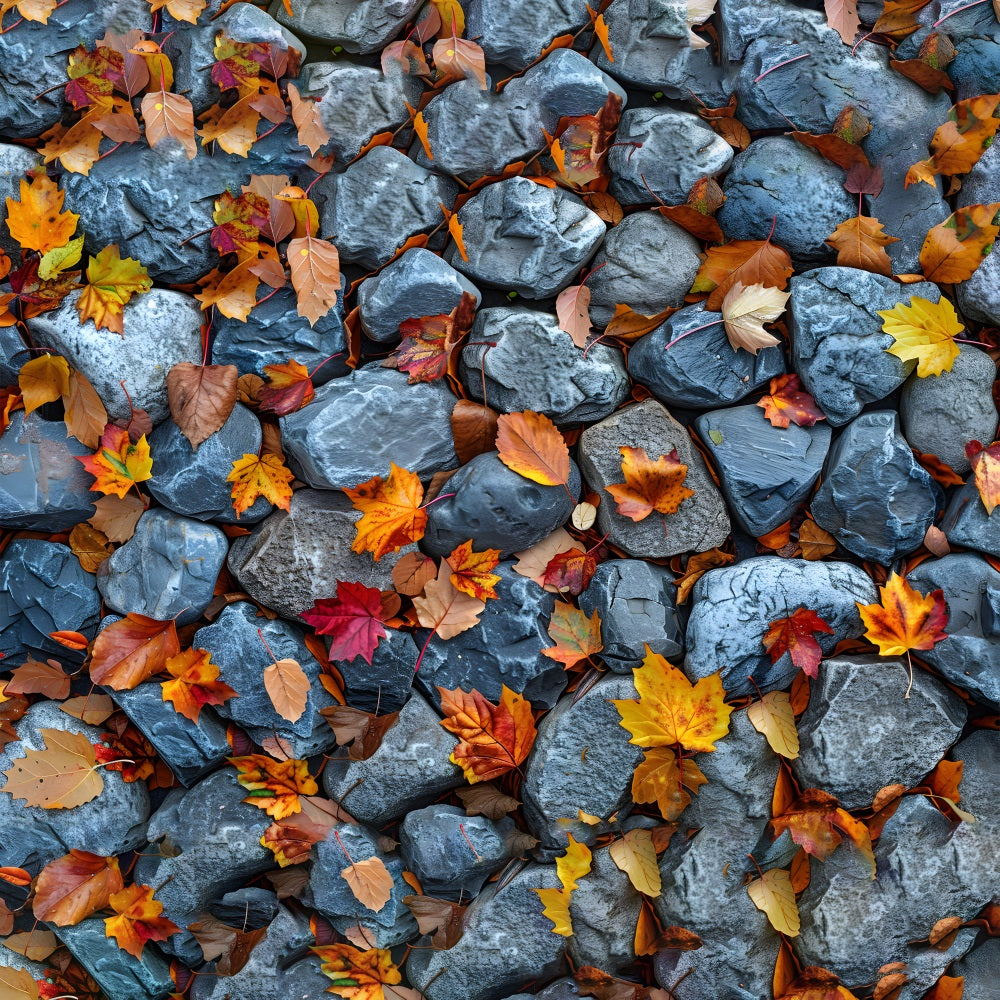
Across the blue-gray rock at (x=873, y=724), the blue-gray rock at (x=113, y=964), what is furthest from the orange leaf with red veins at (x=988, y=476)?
the blue-gray rock at (x=113, y=964)

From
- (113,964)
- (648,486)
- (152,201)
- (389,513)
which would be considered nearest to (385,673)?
(389,513)

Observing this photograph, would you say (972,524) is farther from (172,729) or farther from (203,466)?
(172,729)

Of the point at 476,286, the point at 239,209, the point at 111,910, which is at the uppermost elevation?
the point at 239,209

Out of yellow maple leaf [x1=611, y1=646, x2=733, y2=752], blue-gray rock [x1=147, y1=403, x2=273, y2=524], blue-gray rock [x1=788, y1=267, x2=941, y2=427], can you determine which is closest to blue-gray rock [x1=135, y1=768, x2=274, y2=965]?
blue-gray rock [x1=147, y1=403, x2=273, y2=524]

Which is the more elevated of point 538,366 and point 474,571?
point 538,366

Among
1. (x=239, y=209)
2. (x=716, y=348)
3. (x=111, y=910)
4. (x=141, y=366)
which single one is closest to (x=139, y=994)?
(x=111, y=910)

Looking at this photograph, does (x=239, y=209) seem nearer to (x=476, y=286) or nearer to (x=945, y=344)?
(x=476, y=286)
